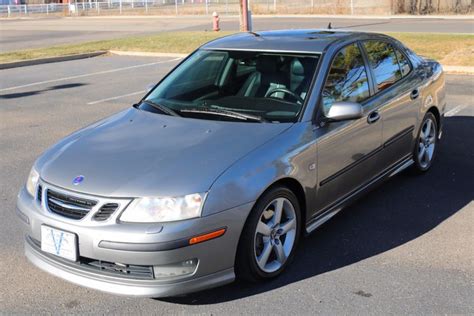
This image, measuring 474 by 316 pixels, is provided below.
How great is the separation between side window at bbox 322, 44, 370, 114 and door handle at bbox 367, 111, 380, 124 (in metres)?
0.15

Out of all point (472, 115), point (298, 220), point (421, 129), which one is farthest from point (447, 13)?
point (298, 220)

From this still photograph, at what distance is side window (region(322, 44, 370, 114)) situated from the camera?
4379mm

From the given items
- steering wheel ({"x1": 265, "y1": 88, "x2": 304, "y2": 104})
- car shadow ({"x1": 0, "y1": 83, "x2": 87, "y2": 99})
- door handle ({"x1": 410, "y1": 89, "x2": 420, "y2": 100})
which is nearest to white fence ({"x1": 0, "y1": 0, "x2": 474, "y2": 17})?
car shadow ({"x1": 0, "y1": 83, "x2": 87, "y2": 99})

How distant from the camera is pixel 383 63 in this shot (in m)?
5.21

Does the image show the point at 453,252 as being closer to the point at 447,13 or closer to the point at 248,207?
the point at 248,207

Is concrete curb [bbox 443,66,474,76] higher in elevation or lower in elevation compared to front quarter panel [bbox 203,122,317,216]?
lower

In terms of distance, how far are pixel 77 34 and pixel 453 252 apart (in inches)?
1024

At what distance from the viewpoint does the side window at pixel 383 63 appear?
16.4 ft

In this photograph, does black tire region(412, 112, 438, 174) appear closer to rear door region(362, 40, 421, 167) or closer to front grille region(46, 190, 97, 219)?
rear door region(362, 40, 421, 167)

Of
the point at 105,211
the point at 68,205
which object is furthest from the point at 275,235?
the point at 68,205

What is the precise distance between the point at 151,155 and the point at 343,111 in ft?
4.65

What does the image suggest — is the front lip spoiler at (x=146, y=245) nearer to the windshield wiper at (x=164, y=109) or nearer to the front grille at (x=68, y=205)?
the front grille at (x=68, y=205)

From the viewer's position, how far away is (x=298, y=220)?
3922 mm

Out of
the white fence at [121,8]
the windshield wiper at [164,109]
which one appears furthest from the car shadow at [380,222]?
the white fence at [121,8]
